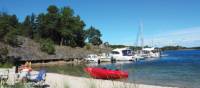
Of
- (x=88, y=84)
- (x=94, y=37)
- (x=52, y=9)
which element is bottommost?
(x=88, y=84)

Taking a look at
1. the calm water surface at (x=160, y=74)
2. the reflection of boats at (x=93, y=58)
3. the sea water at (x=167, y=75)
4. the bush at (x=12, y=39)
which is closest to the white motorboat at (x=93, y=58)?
the reflection of boats at (x=93, y=58)

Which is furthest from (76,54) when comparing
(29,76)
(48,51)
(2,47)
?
(29,76)

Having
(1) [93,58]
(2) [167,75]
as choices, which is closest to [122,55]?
(1) [93,58]

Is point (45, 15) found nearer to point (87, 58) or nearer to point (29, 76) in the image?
point (87, 58)

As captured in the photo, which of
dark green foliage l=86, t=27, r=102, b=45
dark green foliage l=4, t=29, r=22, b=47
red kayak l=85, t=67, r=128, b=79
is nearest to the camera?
red kayak l=85, t=67, r=128, b=79

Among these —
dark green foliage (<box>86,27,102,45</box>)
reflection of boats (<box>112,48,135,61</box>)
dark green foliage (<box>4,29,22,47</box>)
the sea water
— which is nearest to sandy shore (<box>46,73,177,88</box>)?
the sea water

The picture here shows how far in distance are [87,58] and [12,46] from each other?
17.7 meters

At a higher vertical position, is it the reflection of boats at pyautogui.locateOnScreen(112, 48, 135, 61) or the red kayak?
the reflection of boats at pyautogui.locateOnScreen(112, 48, 135, 61)

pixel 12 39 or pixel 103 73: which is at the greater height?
pixel 12 39

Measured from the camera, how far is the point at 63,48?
81688 mm

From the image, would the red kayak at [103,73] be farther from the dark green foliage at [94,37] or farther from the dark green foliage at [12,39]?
the dark green foliage at [94,37]

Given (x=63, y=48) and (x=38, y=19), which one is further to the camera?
(x=38, y=19)

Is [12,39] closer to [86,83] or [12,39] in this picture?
[12,39]

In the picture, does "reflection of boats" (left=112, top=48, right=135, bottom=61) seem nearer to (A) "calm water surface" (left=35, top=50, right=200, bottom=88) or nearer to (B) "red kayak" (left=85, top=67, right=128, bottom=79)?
(A) "calm water surface" (left=35, top=50, right=200, bottom=88)
